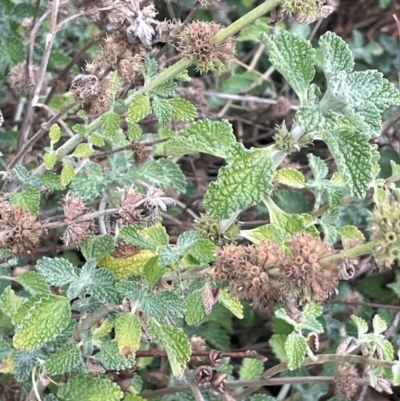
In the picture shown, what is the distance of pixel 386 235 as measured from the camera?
2.19ft

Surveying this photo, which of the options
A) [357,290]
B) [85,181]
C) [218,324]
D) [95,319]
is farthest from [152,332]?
[357,290]

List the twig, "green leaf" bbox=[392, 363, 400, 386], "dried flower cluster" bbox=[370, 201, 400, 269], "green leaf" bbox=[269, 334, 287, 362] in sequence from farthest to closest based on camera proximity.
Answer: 1. "green leaf" bbox=[269, 334, 287, 362]
2. the twig
3. "green leaf" bbox=[392, 363, 400, 386]
4. "dried flower cluster" bbox=[370, 201, 400, 269]

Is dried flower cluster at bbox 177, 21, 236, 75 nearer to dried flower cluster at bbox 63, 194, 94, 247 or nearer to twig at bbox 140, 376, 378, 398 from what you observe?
dried flower cluster at bbox 63, 194, 94, 247

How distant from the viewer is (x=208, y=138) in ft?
2.86

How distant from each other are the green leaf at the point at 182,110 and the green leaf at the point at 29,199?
26 centimetres

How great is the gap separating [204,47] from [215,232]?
0.26 meters

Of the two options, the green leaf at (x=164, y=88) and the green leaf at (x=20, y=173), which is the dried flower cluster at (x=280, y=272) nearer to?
the green leaf at (x=164, y=88)

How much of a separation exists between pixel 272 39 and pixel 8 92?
914 mm

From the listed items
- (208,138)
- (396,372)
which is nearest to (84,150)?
(208,138)

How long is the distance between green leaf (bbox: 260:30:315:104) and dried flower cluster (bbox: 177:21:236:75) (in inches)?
3.9

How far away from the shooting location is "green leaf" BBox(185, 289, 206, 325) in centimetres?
88

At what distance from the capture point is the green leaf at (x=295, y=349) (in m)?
0.93

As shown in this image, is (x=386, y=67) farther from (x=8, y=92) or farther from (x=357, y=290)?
(x=8, y=92)

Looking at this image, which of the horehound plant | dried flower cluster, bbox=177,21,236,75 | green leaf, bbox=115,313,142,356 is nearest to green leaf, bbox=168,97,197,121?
the horehound plant
